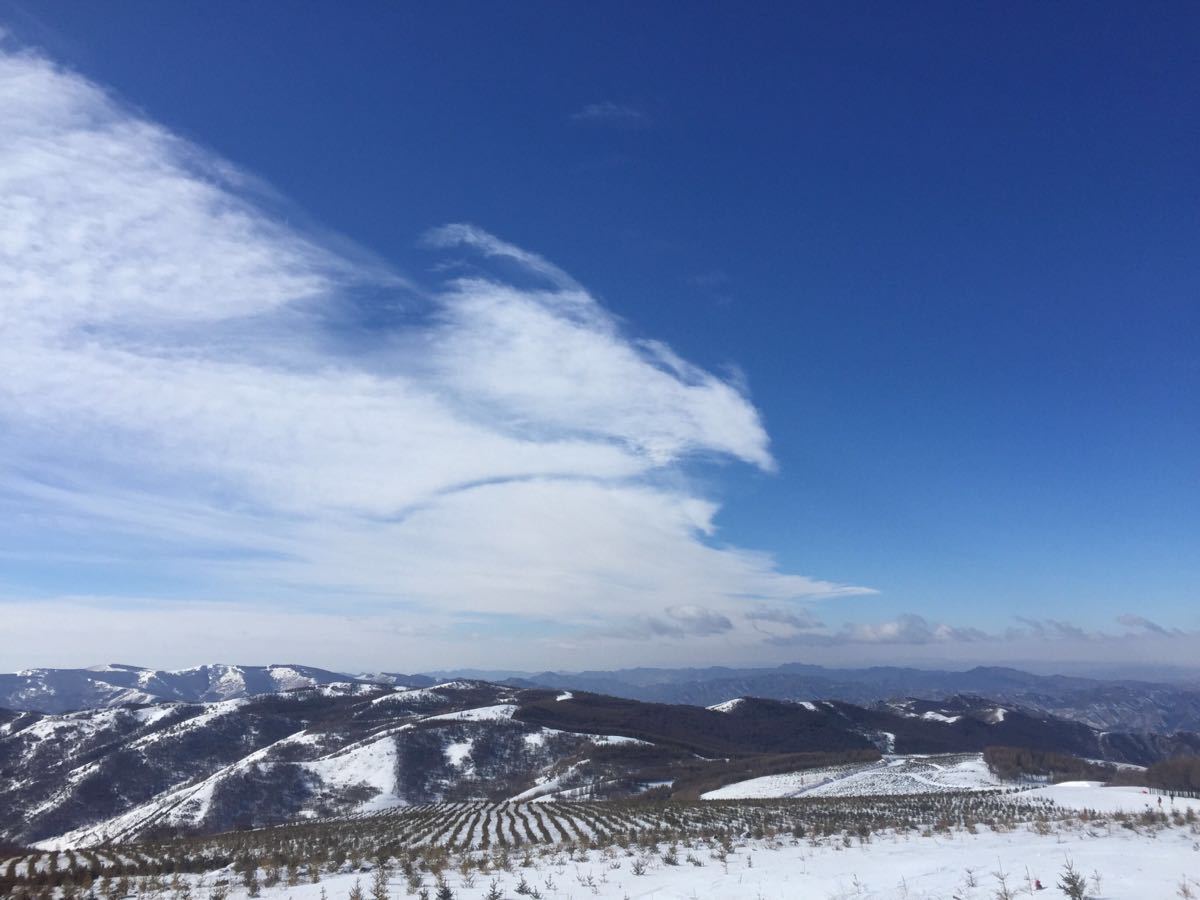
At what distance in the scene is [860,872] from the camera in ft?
47.1

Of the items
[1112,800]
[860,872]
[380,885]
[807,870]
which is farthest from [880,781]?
[380,885]

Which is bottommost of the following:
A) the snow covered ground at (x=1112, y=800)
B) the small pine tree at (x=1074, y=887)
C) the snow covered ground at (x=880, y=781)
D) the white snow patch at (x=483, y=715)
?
the white snow patch at (x=483, y=715)

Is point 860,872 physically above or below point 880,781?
above

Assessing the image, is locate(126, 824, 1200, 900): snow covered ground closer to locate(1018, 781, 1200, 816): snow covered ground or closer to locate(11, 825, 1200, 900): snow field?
locate(11, 825, 1200, 900): snow field

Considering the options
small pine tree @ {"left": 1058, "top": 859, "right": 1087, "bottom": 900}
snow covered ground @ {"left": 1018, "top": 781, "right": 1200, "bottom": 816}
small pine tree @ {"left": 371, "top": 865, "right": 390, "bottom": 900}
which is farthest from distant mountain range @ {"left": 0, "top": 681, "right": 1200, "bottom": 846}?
small pine tree @ {"left": 1058, "top": 859, "right": 1087, "bottom": 900}

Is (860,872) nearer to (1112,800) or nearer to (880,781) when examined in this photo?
(1112,800)

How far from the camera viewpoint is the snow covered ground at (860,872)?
11875 millimetres

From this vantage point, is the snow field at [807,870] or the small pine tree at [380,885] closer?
the snow field at [807,870]

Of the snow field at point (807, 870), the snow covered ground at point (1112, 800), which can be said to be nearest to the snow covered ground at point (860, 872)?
the snow field at point (807, 870)

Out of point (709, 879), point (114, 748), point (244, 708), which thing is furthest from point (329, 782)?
point (709, 879)

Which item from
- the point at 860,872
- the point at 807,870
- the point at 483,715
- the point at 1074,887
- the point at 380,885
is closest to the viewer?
the point at 1074,887

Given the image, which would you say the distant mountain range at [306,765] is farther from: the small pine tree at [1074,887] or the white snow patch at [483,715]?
the small pine tree at [1074,887]

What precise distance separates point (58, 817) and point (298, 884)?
491ft

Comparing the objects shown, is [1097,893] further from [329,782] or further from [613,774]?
[329,782]
